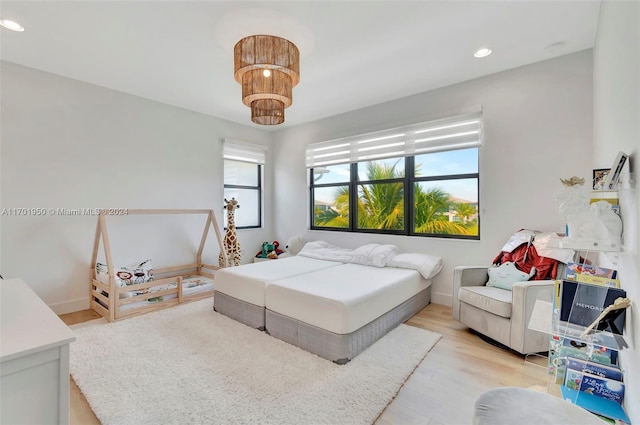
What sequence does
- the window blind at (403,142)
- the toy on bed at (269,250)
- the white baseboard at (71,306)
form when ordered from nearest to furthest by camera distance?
the white baseboard at (71,306) → the window blind at (403,142) → the toy on bed at (269,250)

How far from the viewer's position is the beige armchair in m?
2.23

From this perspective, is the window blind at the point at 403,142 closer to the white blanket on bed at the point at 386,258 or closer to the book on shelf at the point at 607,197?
the white blanket on bed at the point at 386,258

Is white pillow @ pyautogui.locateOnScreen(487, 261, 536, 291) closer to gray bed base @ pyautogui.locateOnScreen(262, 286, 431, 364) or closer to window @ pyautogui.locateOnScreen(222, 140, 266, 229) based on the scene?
gray bed base @ pyautogui.locateOnScreen(262, 286, 431, 364)

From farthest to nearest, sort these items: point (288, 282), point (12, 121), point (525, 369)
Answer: point (12, 121)
point (288, 282)
point (525, 369)

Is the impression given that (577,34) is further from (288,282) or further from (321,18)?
(288,282)

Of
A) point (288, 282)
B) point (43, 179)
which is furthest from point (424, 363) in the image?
point (43, 179)

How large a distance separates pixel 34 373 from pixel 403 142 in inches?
151

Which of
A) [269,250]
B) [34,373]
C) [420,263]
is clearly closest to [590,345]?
[420,263]

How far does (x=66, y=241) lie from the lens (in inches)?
129

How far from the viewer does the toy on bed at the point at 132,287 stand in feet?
9.82

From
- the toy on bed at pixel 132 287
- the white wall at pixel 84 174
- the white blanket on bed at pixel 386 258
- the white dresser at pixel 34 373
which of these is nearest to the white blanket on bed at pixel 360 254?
the white blanket on bed at pixel 386 258

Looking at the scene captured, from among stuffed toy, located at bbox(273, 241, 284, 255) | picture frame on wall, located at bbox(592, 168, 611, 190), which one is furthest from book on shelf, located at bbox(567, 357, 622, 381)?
stuffed toy, located at bbox(273, 241, 284, 255)

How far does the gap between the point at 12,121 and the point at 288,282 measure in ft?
10.7

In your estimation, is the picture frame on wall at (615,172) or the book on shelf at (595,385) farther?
the book on shelf at (595,385)
